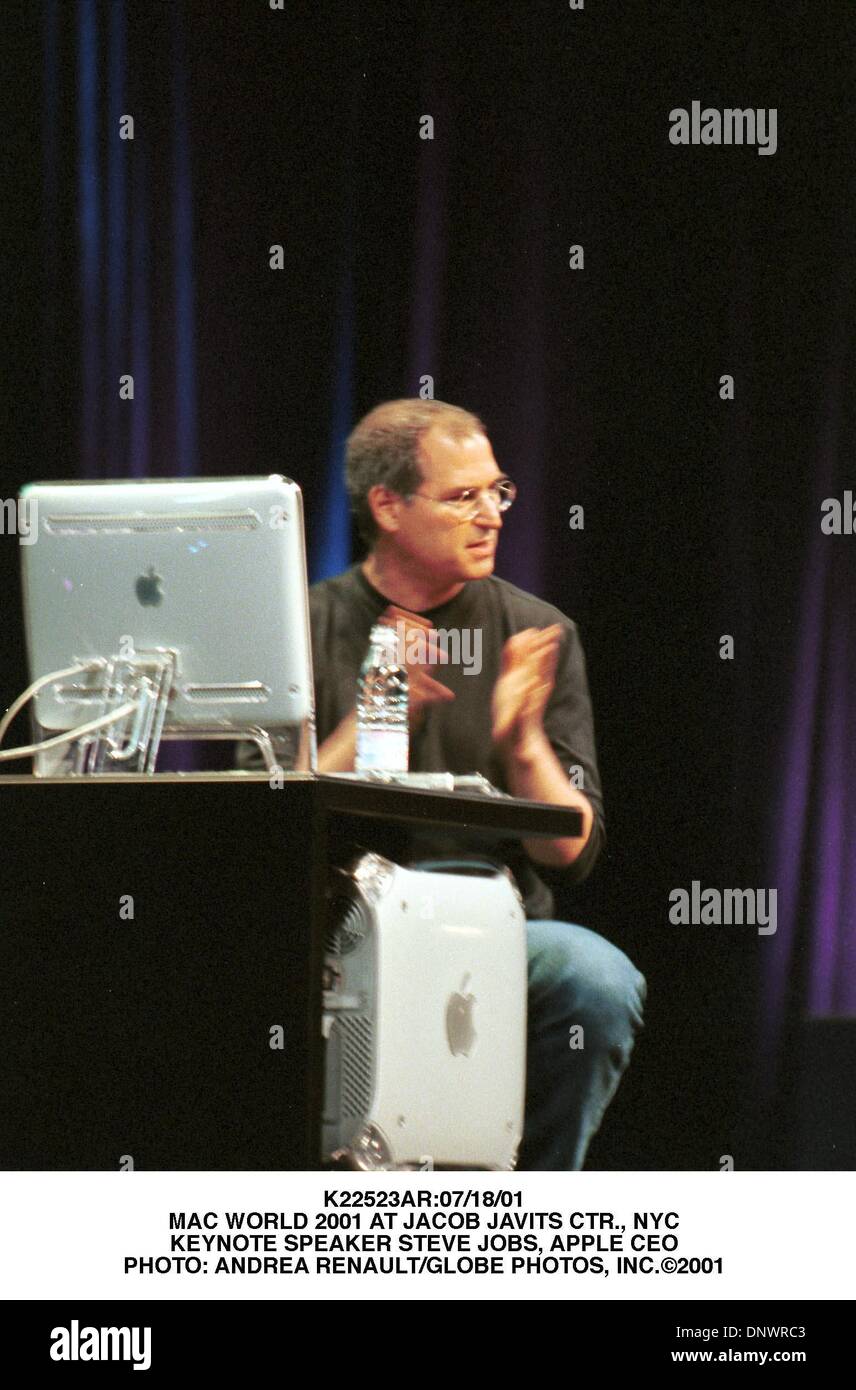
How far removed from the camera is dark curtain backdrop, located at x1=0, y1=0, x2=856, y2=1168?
3352 millimetres

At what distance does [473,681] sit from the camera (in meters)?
3.08

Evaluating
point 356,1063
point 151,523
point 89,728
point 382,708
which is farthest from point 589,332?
point 356,1063

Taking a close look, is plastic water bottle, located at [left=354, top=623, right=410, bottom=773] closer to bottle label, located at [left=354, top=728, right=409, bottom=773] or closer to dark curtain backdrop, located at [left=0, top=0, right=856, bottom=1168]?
bottle label, located at [left=354, top=728, right=409, bottom=773]

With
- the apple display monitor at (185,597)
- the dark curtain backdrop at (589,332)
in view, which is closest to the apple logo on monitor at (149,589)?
the apple display monitor at (185,597)

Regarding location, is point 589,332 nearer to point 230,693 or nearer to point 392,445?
point 392,445

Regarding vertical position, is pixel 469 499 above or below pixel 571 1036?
above

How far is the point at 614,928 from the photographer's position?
11.1 feet

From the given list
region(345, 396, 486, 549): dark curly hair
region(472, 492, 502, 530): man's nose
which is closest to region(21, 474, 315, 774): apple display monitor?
region(472, 492, 502, 530): man's nose

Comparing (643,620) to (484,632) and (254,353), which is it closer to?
(484,632)

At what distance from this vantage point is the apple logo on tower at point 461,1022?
208cm

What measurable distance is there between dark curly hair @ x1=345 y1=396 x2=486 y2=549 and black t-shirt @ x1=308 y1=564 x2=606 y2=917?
154mm

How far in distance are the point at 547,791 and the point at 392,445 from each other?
86 centimetres

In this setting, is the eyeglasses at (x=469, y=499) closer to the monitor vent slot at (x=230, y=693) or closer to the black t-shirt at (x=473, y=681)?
the black t-shirt at (x=473, y=681)
